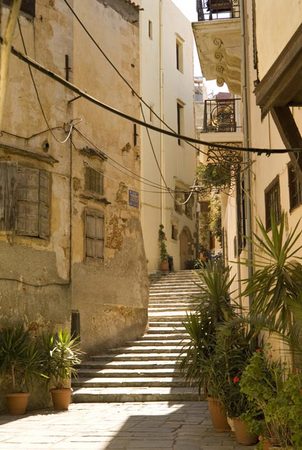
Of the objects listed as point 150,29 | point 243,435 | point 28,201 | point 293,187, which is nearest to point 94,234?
point 28,201

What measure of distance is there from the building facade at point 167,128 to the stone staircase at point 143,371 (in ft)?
26.8

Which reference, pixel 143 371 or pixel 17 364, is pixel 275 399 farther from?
pixel 143 371

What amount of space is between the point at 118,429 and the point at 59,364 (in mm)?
2627

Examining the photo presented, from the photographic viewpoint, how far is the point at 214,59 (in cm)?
1556

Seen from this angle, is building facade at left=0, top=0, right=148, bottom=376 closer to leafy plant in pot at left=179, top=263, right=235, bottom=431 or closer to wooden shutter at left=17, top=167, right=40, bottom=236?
wooden shutter at left=17, top=167, right=40, bottom=236

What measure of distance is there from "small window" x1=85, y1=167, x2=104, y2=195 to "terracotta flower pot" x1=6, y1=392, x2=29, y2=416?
561 centimetres

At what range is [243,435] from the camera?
27.3 ft

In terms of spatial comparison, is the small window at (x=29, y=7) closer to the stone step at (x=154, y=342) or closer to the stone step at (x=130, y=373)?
the stone step at (x=130, y=373)

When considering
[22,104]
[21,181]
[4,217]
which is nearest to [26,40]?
[22,104]

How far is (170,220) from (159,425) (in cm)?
1779

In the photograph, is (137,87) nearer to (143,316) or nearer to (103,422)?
(143,316)

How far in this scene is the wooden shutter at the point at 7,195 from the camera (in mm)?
12188

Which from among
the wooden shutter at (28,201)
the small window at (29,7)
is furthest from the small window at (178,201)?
the wooden shutter at (28,201)

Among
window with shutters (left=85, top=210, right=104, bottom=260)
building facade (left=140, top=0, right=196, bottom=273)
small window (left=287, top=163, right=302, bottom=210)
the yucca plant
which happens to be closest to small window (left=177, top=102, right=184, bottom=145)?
building facade (left=140, top=0, right=196, bottom=273)
